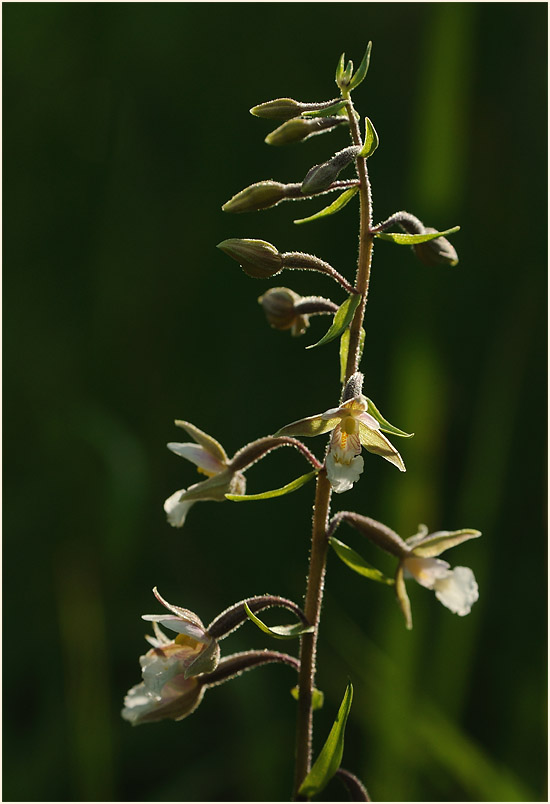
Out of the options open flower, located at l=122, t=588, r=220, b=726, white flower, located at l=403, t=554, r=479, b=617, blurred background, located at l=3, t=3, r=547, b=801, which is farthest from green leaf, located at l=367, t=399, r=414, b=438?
blurred background, located at l=3, t=3, r=547, b=801

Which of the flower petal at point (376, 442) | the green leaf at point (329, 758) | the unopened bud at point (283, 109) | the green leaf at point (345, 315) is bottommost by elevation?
the green leaf at point (329, 758)

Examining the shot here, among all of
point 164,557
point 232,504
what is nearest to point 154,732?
point 164,557

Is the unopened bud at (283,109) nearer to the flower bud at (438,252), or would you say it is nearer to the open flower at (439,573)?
the flower bud at (438,252)

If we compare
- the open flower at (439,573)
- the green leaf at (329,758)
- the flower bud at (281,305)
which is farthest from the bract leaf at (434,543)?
the flower bud at (281,305)

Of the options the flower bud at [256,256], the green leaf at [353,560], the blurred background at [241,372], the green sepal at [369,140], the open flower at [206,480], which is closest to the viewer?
the green sepal at [369,140]

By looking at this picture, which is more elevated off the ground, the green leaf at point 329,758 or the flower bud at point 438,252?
the flower bud at point 438,252

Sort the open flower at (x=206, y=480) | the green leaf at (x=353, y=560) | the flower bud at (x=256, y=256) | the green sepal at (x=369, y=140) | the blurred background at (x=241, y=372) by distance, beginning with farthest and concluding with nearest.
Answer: the blurred background at (x=241, y=372)
the open flower at (x=206, y=480)
the flower bud at (x=256, y=256)
the green leaf at (x=353, y=560)
the green sepal at (x=369, y=140)

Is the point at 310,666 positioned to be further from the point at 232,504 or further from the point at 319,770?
the point at 232,504
